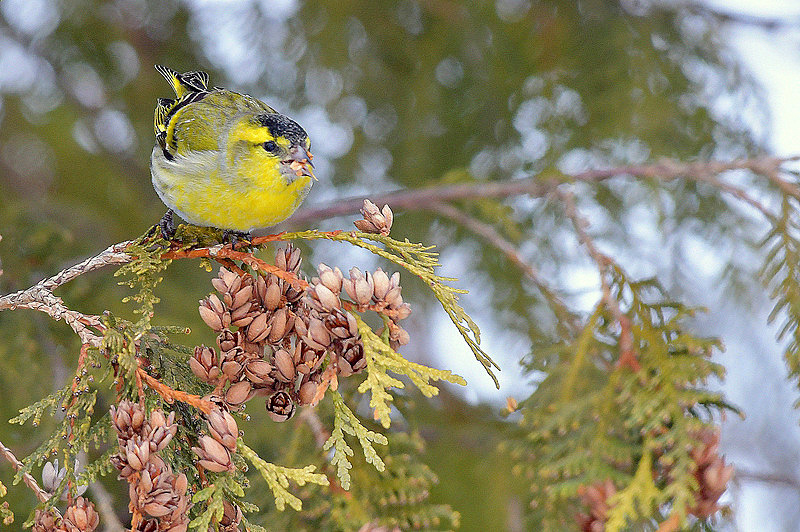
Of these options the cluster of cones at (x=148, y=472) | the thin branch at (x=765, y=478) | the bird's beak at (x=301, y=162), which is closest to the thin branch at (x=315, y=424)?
the bird's beak at (x=301, y=162)

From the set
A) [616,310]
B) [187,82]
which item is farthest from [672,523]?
[187,82]

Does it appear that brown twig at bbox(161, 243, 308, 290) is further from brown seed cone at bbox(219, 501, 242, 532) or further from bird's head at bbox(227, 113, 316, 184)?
brown seed cone at bbox(219, 501, 242, 532)

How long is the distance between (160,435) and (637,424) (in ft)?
2.70

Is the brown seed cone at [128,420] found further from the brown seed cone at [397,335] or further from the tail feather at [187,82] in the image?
the tail feather at [187,82]

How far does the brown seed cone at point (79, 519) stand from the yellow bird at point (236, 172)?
497 mm

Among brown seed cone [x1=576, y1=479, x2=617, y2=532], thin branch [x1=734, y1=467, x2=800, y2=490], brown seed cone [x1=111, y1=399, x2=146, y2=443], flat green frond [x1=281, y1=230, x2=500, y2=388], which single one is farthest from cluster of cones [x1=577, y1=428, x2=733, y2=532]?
brown seed cone [x1=111, y1=399, x2=146, y2=443]

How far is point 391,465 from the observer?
1316 millimetres

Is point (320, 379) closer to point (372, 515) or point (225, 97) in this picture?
point (372, 515)

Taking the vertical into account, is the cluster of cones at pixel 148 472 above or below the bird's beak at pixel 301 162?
below

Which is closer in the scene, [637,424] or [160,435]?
[160,435]

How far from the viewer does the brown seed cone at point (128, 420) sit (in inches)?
32.6

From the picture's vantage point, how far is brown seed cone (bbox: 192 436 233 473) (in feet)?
2.81

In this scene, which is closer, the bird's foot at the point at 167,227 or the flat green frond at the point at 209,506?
the flat green frond at the point at 209,506

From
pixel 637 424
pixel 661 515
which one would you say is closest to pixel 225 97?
pixel 637 424
